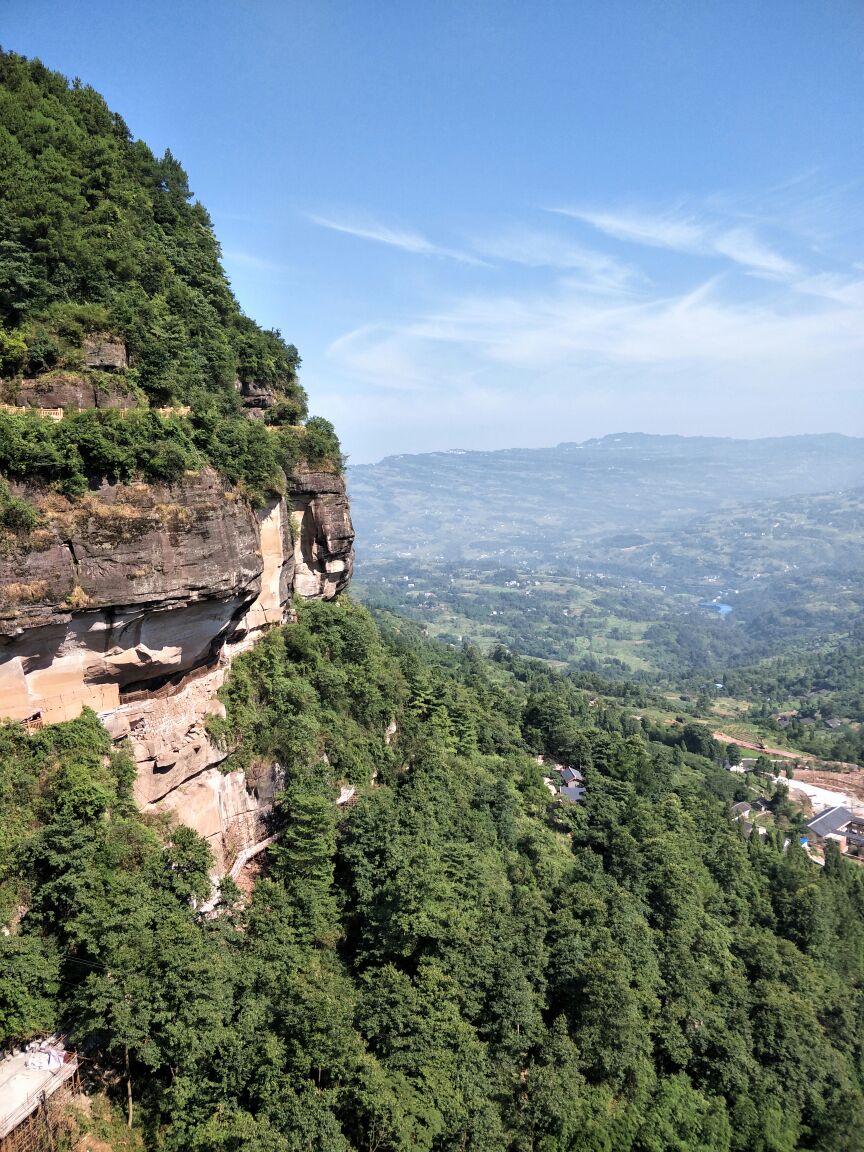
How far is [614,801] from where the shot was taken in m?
35.2

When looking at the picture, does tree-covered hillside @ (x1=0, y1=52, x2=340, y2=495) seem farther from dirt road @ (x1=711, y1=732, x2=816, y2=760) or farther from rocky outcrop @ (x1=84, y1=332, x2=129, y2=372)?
dirt road @ (x1=711, y1=732, x2=816, y2=760)

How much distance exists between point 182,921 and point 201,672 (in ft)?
23.7

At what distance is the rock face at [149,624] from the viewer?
15312mm

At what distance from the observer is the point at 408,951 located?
1978 centimetres

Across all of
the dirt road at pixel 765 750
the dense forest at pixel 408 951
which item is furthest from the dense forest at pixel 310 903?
the dirt road at pixel 765 750

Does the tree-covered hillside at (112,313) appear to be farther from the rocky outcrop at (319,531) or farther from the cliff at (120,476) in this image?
the rocky outcrop at (319,531)

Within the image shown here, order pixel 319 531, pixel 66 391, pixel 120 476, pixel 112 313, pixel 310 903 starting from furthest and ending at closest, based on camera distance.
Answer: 1. pixel 319 531
2. pixel 310 903
3. pixel 112 313
4. pixel 120 476
5. pixel 66 391

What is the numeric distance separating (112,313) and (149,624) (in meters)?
→ 8.87

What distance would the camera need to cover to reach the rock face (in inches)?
603

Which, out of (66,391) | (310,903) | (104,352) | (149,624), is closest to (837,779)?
(310,903)

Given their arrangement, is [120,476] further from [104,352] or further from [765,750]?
[765,750]

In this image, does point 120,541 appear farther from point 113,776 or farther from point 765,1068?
point 765,1068

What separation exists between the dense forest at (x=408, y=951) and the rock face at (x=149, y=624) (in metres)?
0.99

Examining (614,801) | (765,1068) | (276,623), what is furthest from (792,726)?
(276,623)
